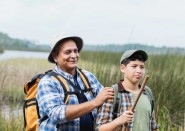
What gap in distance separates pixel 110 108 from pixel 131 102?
0.16 m

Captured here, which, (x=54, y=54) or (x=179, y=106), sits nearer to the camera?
(x=54, y=54)

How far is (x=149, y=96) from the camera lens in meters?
2.97

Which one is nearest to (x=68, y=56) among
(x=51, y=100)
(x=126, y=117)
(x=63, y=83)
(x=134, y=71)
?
(x=63, y=83)

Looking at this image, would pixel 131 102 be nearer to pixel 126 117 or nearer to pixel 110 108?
pixel 110 108

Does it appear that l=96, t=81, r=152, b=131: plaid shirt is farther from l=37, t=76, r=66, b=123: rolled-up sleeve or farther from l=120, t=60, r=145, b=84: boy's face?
l=37, t=76, r=66, b=123: rolled-up sleeve

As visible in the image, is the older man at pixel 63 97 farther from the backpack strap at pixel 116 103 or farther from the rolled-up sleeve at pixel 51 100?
the backpack strap at pixel 116 103

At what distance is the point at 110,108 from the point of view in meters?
2.76

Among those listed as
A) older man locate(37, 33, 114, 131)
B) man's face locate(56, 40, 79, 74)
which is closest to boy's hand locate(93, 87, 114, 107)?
older man locate(37, 33, 114, 131)

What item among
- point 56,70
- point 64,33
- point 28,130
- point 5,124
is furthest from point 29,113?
point 5,124

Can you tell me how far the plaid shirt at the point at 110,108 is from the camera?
275 cm

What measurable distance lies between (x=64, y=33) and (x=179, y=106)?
3967mm

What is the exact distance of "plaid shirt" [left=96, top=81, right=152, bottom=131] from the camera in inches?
108

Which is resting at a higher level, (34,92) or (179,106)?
(34,92)

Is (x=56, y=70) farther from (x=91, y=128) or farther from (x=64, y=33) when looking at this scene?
(x=91, y=128)
